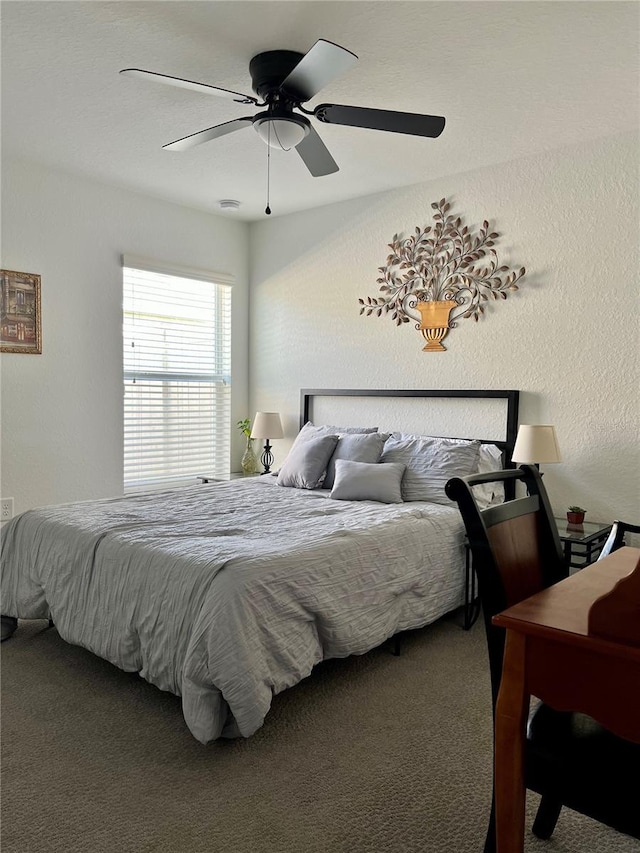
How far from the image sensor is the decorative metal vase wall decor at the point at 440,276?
3.97m

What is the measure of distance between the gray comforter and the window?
4.51 ft

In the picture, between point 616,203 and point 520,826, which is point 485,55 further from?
point 520,826

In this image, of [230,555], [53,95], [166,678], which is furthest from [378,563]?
[53,95]

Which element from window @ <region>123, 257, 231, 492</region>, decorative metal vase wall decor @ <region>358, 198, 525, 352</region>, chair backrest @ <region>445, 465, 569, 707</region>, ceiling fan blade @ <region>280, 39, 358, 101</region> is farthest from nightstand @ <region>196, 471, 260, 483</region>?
chair backrest @ <region>445, 465, 569, 707</region>

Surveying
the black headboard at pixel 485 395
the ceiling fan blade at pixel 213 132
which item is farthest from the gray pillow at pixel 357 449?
the ceiling fan blade at pixel 213 132

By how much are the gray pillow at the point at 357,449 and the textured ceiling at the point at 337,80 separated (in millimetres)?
1727

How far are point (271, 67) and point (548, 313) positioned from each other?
2086 millimetres

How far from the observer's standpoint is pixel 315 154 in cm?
297

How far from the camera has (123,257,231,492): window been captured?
15.4 feet

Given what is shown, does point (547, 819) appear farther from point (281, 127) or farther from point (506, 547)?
point (281, 127)

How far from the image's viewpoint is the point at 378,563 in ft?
9.16

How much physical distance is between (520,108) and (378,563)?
7.70ft

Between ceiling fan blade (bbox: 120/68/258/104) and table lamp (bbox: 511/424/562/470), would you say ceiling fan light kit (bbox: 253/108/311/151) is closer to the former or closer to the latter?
ceiling fan blade (bbox: 120/68/258/104)

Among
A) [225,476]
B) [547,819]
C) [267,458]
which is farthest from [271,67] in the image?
[225,476]
